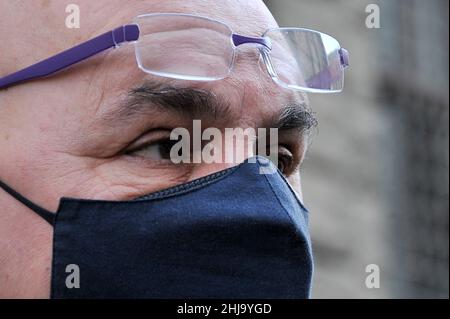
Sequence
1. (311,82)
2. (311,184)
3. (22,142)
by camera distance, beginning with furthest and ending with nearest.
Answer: (311,184) < (311,82) < (22,142)

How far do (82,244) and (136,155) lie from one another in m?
0.40

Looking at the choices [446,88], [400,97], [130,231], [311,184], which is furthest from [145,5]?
[446,88]

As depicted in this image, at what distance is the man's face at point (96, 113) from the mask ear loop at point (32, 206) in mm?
17

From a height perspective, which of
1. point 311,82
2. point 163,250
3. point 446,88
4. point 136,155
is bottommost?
point 163,250

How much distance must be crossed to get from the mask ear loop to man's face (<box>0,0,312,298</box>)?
2 cm

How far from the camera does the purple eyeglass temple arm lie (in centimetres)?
340

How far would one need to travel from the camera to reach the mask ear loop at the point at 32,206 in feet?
10.7

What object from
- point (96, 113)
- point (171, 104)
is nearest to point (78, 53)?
point (96, 113)

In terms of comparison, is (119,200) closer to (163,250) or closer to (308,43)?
(163,250)

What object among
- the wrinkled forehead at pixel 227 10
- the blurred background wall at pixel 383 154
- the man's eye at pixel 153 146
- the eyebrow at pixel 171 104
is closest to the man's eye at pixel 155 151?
the man's eye at pixel 153 146

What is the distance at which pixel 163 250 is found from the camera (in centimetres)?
314

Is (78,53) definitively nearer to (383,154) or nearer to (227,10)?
(227,10)

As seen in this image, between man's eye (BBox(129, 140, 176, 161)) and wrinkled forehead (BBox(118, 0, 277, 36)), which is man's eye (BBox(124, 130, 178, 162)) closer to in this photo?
man's eye (BBox(129, 140, 176, 161))

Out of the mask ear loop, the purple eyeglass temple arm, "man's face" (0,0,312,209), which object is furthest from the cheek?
the purple eyeglass temple arm
